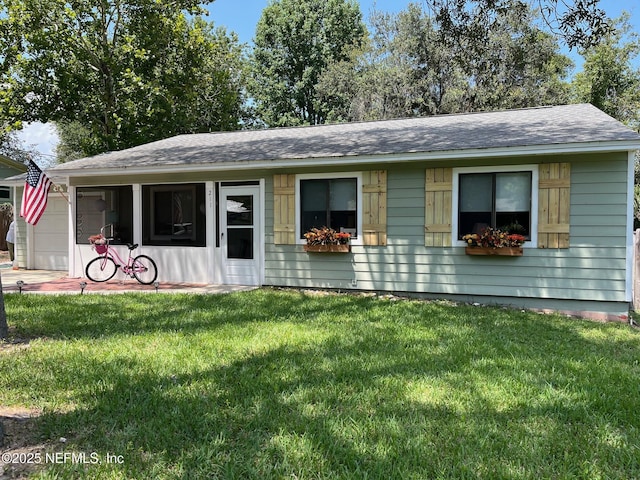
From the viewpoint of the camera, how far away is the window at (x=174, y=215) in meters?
8.18

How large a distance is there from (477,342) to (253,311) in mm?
2746

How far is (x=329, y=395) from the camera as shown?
312 cm

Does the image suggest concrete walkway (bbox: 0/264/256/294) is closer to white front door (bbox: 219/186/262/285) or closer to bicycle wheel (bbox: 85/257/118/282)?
bicycle wheel (bbox: 85/257/118/282)

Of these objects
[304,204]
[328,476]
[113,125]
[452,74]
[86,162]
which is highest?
[452,74]

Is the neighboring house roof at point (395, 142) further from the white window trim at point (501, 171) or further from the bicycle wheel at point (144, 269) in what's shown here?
the bicycle wheel at point (144, 269)

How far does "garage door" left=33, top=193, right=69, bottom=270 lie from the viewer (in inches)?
421

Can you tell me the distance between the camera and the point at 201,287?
7848 mm

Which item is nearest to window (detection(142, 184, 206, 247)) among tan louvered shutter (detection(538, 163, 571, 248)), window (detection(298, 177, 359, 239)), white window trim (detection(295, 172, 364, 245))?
white window trim (detection(295, 172, 364, 245))

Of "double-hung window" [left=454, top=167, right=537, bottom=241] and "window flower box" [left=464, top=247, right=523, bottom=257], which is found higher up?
"double-hung window" [left=454, top=167, right=537, bottom=241]

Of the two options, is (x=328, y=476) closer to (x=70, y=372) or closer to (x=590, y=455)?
(x=590, y=455)

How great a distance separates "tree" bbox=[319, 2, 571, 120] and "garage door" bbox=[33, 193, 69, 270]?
1244 centimetres

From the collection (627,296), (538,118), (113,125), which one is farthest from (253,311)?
(113,125)

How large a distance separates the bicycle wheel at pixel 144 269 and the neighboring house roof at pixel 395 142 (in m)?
1.64

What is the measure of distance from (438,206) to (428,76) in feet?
45.8
